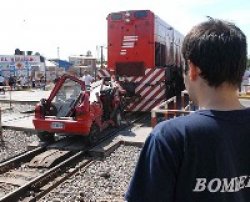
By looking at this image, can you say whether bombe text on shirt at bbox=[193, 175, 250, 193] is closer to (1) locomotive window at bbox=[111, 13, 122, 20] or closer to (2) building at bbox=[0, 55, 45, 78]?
(1) locomotive window at bbox=[111, 13, 122, 20]

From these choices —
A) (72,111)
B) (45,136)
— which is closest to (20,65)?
(45,136)

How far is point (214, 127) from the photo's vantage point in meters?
1.65

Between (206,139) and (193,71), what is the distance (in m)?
0.29

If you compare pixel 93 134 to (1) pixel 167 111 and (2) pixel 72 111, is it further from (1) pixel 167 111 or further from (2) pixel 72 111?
(1) pixel 167 111

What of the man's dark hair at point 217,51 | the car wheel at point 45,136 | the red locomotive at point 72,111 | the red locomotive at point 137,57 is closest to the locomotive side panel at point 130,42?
the red locomotive at point 137,57

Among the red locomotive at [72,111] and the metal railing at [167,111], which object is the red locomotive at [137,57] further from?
the red locomotive at [72,111]

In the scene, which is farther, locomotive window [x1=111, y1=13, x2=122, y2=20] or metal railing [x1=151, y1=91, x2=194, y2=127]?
locomotive window [x1=111, y1=13, x2=122, y2=20]

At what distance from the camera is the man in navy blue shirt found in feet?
5.27

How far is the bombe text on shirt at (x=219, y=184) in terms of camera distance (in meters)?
1.63

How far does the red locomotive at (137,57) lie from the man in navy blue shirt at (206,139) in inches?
517

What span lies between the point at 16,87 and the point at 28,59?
563 centimetres

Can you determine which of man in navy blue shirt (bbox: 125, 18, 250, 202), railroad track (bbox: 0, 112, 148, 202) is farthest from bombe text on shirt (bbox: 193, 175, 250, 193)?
railroad track (bbox: 0, 112, 148, 202)

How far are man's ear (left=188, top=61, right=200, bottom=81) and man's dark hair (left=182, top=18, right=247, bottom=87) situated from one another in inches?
0.6

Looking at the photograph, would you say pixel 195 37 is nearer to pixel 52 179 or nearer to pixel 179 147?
pixel 179 147
